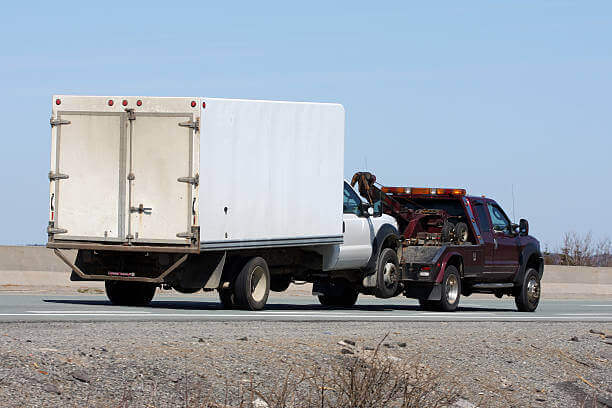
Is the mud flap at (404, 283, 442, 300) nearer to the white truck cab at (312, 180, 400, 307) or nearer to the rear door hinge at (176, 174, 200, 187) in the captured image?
the white truck cab at (312, 180, 400, 307)

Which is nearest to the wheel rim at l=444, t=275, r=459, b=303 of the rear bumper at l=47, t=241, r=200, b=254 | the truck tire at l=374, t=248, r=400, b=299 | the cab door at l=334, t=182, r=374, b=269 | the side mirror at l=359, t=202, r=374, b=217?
the truck tire at l=374, t=248, r=400, b=299

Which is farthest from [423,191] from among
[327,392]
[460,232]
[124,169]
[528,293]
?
[327,392]

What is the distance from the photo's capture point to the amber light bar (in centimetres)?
2089

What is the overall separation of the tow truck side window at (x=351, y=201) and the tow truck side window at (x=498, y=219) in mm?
3390

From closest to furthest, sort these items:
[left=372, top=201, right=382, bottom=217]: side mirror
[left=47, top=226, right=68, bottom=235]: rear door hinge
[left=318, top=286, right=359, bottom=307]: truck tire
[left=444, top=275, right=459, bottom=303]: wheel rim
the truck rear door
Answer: the truck rear door < [left=47, top=226, right=68, bottom=235]: rear door hinge < [left=372, top=201, right=382, bottom=217]: side mirror < [left=444, top=275, right=459, bottom=303]: wheel rim < [left=318, top=286, right=359, bottom=307]: truck tire

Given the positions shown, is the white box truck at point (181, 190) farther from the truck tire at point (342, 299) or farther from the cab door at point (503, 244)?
the cab door at point (503, 244)

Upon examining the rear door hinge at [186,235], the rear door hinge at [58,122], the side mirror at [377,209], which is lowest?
the rear door hinge at [186,235]

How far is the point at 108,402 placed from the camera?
29.5 feet

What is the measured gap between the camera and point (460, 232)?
20.9 meters

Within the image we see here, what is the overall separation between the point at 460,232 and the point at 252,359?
10659 mm

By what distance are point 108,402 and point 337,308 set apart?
12.2 m

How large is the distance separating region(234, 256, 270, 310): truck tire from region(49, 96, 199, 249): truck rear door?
4.58 feet

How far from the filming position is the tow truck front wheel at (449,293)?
20078 mm

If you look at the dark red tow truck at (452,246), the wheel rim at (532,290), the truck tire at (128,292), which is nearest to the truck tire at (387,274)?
the dark red tow truck at (452,246)
